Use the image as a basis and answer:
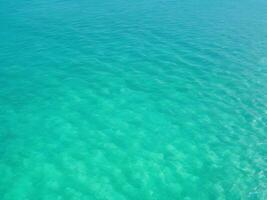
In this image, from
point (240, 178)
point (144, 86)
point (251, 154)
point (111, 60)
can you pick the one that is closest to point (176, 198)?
point (240, 178)

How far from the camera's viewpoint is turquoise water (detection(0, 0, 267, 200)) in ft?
76.4

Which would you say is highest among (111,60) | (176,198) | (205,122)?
(111,60)

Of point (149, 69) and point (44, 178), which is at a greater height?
point (149, 69)

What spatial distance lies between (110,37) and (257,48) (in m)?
23.1

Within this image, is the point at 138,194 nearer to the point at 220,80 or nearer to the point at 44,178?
the point at 44,178

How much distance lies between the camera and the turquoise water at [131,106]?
23297mm

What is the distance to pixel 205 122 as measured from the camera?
29.6 meters

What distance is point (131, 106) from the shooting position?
32000 mm

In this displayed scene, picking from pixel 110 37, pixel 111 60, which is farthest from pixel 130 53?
pixel 110 37

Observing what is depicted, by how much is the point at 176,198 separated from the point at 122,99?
1416cm

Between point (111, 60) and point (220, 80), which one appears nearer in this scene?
point (220, 80)

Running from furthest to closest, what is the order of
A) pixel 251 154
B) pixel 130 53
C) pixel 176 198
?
pixel 130 53
pixel 251 154
pixel 176 198

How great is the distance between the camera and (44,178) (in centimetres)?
2333

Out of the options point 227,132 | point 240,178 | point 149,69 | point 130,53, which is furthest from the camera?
point 130,53
